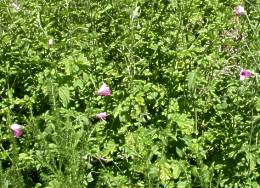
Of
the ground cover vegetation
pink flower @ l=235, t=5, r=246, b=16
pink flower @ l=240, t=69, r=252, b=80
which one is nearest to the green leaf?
the ground cover vegetation

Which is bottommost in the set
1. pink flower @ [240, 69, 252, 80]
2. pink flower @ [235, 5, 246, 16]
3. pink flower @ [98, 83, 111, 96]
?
pink flower @ [98, 83, 111, 96]

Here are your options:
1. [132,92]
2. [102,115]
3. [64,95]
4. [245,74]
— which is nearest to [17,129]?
[64,95]

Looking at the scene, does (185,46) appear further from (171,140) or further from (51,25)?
(51,25)

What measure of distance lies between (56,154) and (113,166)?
0.52 meters

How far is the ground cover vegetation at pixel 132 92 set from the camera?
327 centimetres

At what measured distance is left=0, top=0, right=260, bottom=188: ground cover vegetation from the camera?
3.27m

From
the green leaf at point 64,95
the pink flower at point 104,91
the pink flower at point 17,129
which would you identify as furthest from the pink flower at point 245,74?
the pink flower at point 17,129

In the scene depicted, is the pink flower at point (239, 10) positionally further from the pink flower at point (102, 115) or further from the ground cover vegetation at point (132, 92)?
the pink flower at point (102, 115)

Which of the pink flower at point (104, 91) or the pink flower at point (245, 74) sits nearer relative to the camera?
the pink flower at point (245, 74)

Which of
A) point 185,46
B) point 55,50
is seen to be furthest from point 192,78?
point 55,50

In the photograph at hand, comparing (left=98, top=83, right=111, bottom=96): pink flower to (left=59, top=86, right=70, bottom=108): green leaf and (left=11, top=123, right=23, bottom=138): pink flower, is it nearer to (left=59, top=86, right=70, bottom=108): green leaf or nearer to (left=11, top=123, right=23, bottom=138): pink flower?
(left=59, top=86, right=70, bottom=108): green leaf

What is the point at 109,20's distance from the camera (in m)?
3.97

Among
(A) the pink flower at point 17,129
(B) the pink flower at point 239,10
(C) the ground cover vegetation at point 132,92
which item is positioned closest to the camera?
(C) the ground cover vegetation at point 132,92

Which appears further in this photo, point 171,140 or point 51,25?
point 51,25
